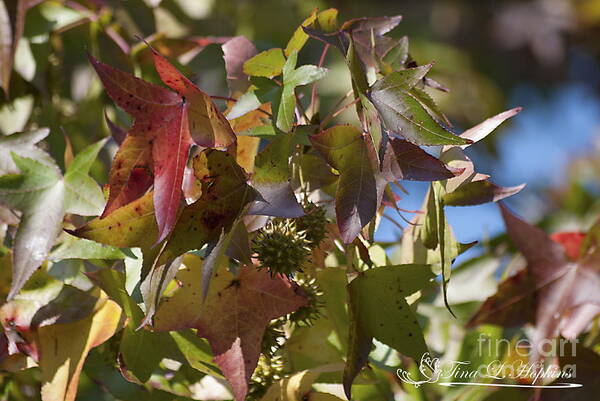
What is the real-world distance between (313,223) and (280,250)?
1.9 inches

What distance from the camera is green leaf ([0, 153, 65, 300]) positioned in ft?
2.14

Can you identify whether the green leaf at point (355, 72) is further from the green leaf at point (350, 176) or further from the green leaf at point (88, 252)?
the green leaf at point (88, 252)

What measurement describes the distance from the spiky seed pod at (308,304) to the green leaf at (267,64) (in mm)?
202

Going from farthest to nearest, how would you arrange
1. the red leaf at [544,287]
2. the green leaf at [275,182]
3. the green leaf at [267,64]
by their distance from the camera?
the red leaf at [544,287]
the green leaf at [267,64]
the green leaf at [275,182]

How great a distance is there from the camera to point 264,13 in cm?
155

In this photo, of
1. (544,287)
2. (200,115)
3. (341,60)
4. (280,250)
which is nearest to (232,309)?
(280,250)

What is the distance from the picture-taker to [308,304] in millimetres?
708

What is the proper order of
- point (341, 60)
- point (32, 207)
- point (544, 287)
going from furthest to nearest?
point (341, 60) → point (544, 287) → point (32, 207)

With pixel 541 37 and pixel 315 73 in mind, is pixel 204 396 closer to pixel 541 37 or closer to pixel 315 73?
pixel 315 73

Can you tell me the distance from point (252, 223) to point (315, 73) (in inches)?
5.4

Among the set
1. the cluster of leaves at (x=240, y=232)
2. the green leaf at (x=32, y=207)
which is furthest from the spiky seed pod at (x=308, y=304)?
the green leaf at (x=32, y=207)

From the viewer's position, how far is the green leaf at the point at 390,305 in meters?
0.64

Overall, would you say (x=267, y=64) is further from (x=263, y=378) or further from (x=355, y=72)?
(x=263, y=378)

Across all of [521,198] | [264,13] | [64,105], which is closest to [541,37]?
[521,198]
